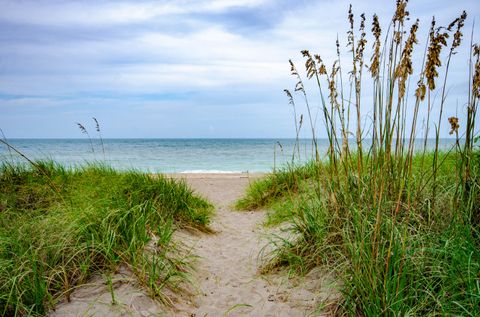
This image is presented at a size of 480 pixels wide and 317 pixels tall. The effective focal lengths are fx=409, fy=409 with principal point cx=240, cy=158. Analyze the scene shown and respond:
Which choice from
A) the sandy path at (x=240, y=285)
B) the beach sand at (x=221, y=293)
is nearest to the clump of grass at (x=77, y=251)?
the beach sand at (x=221, y=293)

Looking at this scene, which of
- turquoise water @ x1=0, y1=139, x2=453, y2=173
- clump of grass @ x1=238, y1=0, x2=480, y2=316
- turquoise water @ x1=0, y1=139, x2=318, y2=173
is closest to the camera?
clump of grass @ x1=238, y1=0, x2=480, y2=316

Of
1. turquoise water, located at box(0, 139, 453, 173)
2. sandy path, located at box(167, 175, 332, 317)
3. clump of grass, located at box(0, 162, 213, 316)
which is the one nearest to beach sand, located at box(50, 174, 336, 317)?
sandy path, located at box(167, 175, 332, 317)

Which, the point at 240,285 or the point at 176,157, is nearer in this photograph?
the point at 240,285

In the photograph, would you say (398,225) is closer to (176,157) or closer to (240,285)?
(240,285)

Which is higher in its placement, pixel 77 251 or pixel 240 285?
pixel 77 251

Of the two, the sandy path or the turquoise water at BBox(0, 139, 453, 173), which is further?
the turquoise water at BBox(0, 139, 453, 173)

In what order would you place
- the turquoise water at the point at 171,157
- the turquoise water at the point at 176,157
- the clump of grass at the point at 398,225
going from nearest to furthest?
the clump of grass at the point at 398,225
the turquoise water at the point at 176,157
the turquoise water at the point at 171,157

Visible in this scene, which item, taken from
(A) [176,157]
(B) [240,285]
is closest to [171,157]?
(A) [176,157]

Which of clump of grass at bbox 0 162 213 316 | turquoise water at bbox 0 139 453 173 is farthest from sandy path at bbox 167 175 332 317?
turquoise water at bbox 0 139 453 173

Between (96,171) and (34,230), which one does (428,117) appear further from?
(96,171)

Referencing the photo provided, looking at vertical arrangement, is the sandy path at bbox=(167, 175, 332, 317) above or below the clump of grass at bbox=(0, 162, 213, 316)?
below

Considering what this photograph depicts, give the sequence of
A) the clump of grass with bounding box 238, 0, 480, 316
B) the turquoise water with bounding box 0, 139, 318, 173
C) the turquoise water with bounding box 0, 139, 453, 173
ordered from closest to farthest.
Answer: the clump of grass with bounding box 238, 0, 480, 316, the turquoise water with bounding box 0, 139, 453, 173, the turquoise water with bounding box 0, 139, 318, 173

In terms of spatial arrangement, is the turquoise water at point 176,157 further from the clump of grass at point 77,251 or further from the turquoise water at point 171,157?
the clump of grass at point 77,251

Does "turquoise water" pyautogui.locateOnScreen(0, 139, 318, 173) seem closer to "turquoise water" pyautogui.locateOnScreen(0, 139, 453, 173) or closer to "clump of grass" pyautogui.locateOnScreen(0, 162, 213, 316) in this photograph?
"turquoise water" pyautogui.locateOnScreen(0, 139, 453, 173)
